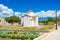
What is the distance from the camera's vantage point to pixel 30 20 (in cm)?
4366

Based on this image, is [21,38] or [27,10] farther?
[27,10]

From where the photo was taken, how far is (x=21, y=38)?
13812 millimetres

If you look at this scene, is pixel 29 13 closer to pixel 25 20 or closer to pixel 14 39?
pixel 25 20

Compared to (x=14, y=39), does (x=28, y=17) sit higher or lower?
higher

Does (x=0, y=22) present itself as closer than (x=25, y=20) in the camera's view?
No

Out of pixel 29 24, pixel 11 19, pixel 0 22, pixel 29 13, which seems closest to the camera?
pixel 29 24

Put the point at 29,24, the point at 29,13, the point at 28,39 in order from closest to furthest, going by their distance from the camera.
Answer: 1. the point at 28,39
2. the point at 29,24
3. the point at 29,13

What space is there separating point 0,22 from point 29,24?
1205 cm

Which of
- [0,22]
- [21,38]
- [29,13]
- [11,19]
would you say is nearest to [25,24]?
[29,13]

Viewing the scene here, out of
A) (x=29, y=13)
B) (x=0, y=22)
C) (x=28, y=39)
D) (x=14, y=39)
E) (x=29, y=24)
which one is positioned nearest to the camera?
(x=28, y=39)

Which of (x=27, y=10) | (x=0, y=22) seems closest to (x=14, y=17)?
(x=0, y=22)

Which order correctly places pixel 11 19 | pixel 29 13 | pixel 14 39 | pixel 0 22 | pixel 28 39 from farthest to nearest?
1. pixel 11 19
2. pixel 0 22
3. pixel 29 13
4. pixel 14 39
5. pixel 28 39

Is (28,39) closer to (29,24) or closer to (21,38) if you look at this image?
(21,38)

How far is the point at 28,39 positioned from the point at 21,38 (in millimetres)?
1233
